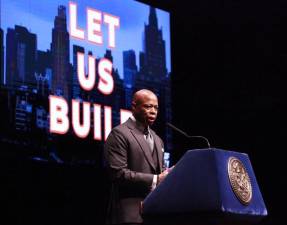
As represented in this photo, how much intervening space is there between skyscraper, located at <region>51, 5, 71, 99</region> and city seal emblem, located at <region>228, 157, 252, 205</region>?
2288mm

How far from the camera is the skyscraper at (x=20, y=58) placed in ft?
12.6

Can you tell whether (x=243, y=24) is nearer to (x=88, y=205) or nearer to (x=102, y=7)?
(x=102, y=7)

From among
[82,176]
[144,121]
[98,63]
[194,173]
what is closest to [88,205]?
[82,176]

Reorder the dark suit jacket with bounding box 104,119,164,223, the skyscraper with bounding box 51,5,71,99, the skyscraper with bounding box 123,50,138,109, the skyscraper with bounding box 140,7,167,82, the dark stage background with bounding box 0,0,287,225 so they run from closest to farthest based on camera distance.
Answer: the dark suit jacket with bounding box 104,119,164,223 → the skyscraper with bounding box 51,5,71,99 → the skyscraper with bounding box 123,50,138,109 → the skyscraper with bounding box 140,7,167,82 → the dark stage background with bounding box 0,0,287,225

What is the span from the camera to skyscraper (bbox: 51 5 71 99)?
404 centimetres

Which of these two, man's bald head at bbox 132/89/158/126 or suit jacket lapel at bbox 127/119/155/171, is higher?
man's bald head at bbox 132/89/158/126

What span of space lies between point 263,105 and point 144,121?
315 cm

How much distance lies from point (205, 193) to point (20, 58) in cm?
241

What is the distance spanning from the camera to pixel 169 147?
461cm

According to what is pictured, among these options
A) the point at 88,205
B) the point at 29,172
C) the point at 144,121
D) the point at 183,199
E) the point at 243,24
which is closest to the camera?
the point at 183,199

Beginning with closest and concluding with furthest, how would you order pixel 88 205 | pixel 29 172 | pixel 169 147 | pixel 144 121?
pixel 144 121 < pixel 29 172 < pixel 88 205 < pixel 169 147

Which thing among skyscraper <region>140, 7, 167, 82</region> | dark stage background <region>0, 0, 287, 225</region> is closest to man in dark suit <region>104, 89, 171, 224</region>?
skyscraper <region>140, 7, 167, 82</region>

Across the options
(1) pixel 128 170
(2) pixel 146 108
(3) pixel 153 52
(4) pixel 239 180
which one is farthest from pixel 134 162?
(3) pixel 153 52

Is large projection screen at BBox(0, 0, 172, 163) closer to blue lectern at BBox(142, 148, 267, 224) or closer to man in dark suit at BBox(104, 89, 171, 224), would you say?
man in dark suit at BBox(104, 89, 171, 224)
